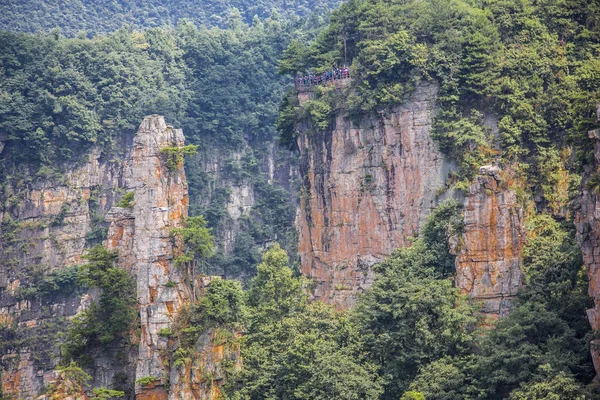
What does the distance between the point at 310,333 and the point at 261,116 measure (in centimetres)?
3240

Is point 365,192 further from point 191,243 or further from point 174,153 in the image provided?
point 174,153

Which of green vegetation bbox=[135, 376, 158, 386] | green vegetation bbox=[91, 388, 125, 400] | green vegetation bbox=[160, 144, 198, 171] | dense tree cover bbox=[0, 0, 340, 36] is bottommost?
green vegetation bbox=[91, 388, 125, 400]

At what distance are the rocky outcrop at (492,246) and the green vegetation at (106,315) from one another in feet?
35.2

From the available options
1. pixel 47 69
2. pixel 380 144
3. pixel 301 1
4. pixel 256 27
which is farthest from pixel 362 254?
pixel 301 1

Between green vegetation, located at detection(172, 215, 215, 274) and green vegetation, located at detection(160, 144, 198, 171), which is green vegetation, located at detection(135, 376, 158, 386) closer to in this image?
green vegetation, located at detection(172, 215, 215, 274)

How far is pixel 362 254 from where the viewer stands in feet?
176

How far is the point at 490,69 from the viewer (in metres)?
51.3

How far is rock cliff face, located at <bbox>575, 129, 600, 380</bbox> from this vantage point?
3766cm

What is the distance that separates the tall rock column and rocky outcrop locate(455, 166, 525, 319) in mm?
9193

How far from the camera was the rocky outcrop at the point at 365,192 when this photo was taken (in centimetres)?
5238

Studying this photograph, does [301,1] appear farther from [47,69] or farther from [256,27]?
[47,69]

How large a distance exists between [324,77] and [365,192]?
15.8 ft

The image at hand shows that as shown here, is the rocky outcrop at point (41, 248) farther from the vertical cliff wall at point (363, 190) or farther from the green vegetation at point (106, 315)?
the green vegetation at point (106, 315)


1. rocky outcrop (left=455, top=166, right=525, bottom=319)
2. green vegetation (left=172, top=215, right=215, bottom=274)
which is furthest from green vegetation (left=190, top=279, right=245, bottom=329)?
rocky outcrop (left=455, top=166, right=525, bottom=319)
